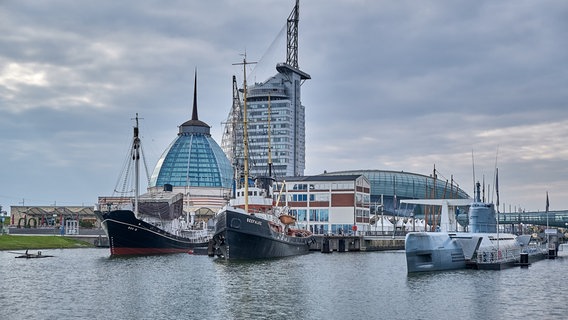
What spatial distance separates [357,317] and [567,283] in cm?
3565

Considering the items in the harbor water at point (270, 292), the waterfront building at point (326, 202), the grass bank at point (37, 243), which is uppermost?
the waterfront building at point (326, 202)

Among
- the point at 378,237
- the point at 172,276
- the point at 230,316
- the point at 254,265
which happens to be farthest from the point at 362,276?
the point at 378,237

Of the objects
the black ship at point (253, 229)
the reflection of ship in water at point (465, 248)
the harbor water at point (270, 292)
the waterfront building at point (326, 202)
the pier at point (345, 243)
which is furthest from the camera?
the waterfront building at point (326, 202)

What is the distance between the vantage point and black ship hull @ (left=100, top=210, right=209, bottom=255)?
116 m

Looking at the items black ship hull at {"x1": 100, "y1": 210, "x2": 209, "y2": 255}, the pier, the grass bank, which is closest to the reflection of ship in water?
the pier

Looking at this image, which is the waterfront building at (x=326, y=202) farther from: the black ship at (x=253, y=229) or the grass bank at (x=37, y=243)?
the grass bank at (x=37, y=243)

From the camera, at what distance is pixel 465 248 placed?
296 feet

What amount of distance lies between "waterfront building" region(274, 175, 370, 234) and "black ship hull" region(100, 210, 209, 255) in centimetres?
4392

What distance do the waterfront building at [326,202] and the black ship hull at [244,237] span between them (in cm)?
6093

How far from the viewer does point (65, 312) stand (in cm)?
4947

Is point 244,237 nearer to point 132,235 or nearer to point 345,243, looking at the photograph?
point 132,235

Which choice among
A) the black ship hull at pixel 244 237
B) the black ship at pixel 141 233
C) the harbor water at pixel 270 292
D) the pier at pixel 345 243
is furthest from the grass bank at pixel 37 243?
the pier at pixel 345 243

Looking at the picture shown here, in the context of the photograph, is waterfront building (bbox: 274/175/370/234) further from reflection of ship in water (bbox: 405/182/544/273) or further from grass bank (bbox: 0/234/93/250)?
reflection of ship in water (bbox: 405/182/544/273)

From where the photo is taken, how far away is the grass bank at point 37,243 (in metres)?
133
